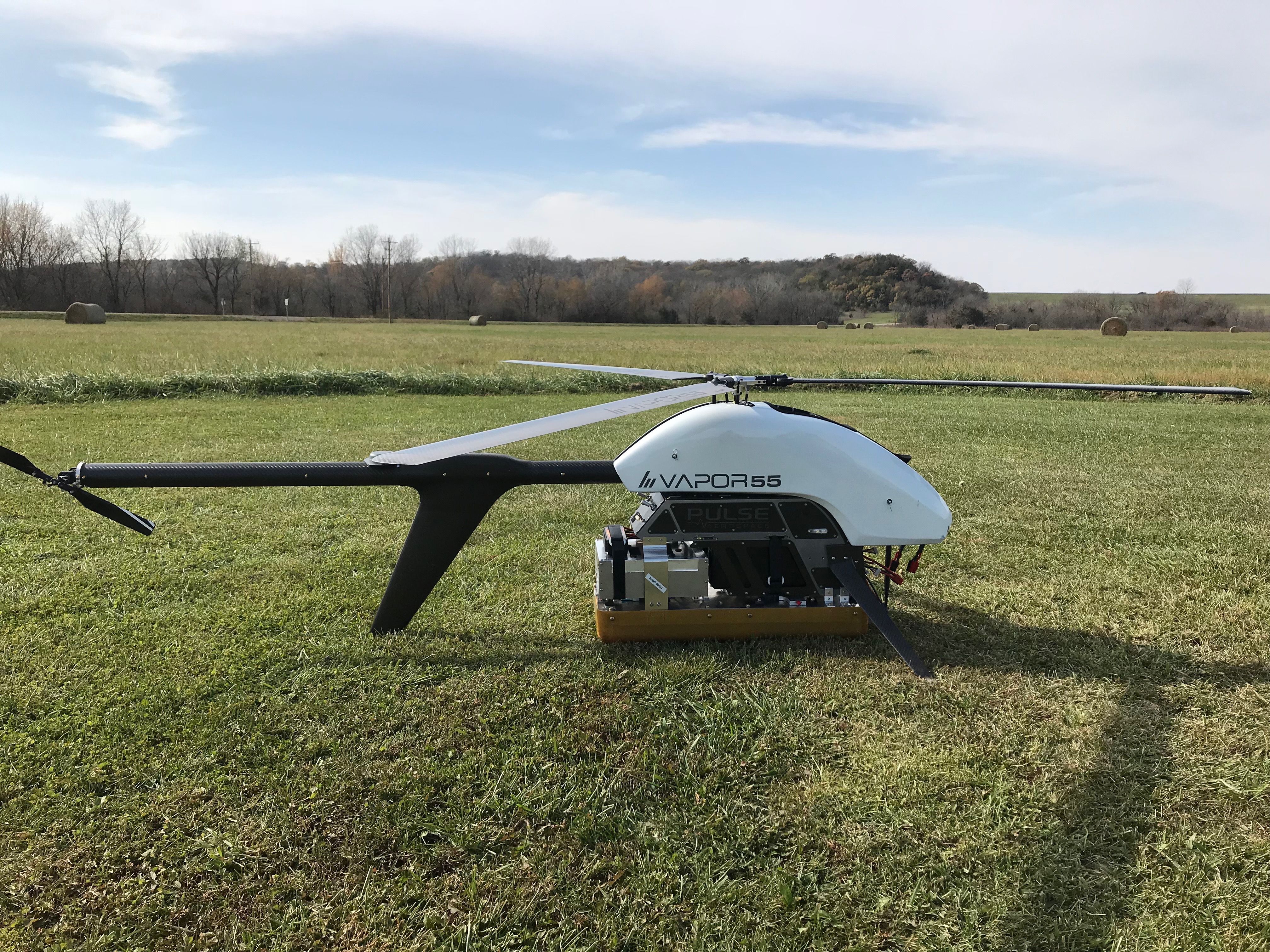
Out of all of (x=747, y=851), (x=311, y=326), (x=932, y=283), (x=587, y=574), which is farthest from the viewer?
(x=932, y=283)

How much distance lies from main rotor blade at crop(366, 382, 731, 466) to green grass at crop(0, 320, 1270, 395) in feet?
43.2

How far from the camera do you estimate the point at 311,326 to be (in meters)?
52.1

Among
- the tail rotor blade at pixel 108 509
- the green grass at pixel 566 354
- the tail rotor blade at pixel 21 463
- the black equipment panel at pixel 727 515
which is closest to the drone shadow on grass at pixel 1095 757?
the black equipment panel at pixel 727 515

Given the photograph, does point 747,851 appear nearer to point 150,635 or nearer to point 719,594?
point 719,594

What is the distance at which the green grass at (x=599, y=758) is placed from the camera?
2.71m

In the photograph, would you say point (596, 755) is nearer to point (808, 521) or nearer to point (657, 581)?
point (657, 581)

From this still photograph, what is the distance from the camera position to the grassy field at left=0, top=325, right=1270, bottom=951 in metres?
2.71

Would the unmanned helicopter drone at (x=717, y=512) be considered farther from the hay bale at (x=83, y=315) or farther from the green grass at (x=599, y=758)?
the hay bale at (x=83, y=315)

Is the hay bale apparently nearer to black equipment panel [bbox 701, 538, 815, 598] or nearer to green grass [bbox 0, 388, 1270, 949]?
green grass [bbox 0, 388, 1270, 949]

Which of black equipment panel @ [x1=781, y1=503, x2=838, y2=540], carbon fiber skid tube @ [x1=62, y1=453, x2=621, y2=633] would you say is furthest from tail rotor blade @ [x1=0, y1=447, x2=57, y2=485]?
black equipment panel @ [x1=781, y1=503, x2=838, y2=540]

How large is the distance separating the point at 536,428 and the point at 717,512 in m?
1.29

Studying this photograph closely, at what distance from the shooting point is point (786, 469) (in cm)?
438

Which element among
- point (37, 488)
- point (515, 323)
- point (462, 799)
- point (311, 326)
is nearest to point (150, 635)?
point (462, 799)

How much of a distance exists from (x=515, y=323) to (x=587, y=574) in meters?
61.9
